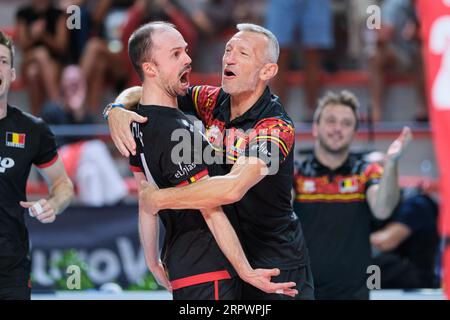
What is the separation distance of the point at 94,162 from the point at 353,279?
4.02m

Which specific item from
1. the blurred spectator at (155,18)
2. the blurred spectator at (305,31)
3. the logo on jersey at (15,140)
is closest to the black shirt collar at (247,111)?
the logo on jersey at (15,140)

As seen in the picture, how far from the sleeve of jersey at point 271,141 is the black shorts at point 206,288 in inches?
26.5

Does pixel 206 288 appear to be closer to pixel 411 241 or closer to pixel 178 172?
pixel 178 172

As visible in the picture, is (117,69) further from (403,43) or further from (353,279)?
(353,279)

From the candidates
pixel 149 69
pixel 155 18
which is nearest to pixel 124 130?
pixel 149 69

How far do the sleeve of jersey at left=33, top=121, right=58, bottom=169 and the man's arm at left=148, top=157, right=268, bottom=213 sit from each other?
45.8 inches

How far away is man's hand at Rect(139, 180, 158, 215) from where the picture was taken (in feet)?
14.8

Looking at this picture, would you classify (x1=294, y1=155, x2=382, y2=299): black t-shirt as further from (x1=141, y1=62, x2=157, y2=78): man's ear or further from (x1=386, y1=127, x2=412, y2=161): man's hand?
(x1=141, y1=62, x2=157, y2=78): man's ear

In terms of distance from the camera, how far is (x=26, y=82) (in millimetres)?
10922

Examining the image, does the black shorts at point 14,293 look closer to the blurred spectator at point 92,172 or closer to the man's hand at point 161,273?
the man's hand at point 161,273

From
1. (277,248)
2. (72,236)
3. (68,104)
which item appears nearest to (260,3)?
(68,104)

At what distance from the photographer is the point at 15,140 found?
5211 millimetres

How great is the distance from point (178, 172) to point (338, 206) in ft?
7.37

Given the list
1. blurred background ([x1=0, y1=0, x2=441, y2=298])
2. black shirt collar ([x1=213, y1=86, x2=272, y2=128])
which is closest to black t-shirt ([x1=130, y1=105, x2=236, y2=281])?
black shirt collar ([x1=213, y1=86, x2=272, y2=128])
